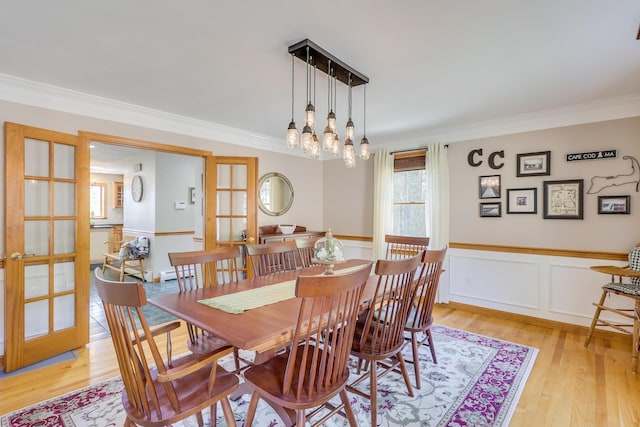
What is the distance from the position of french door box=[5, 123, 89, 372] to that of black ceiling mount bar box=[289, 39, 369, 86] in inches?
90.4

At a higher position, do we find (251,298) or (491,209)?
(491,209)

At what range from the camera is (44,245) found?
9.00ft

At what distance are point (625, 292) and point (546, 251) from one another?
87 centimetres

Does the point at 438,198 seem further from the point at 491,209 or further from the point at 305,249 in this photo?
the point at 305,249

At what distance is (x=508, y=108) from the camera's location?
3361mm

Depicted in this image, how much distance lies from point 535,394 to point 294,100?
314cm

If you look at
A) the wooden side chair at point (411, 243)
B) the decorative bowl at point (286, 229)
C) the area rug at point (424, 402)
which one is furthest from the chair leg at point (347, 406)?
the decorative bowl at point (286, 229)

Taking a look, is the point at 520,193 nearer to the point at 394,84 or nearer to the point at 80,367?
the point at 394,84

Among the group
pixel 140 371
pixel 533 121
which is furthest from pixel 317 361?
pixel 533 121

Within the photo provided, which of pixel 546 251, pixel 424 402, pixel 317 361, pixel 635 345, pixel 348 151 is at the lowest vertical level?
pixel 424 402

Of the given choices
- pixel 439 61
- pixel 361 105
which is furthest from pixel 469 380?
pixel 361 105

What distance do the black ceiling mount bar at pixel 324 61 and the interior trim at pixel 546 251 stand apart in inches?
102

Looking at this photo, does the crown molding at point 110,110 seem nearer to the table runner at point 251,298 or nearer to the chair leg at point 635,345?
the table runner at point 251,298

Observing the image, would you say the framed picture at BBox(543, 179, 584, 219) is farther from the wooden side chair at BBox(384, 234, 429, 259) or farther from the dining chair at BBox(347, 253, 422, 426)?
the dining chair at BBox(347, 253, 422, 426)
